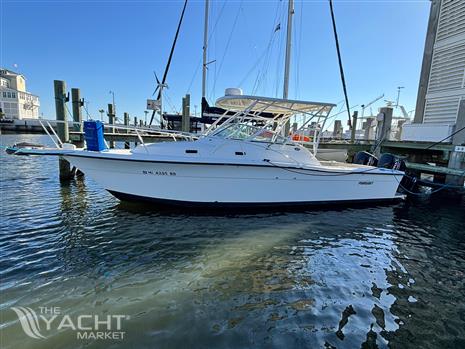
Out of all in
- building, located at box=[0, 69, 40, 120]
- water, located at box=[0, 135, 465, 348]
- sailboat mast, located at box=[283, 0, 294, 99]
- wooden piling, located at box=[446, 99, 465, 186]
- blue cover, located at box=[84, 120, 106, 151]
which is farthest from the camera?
building, located at box=[0, 69, 40, 120]

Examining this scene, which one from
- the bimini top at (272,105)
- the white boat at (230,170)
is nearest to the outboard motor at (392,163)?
the white boat at (230,170)

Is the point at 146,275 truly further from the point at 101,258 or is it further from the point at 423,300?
the point at 423,300

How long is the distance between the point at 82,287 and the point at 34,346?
972 mm

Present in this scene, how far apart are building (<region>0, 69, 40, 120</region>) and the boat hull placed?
241 feet

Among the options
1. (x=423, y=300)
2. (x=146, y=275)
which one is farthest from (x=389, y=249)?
(x=146, y=275)

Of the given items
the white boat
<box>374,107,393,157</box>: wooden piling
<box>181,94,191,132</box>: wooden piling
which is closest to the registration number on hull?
the white boat

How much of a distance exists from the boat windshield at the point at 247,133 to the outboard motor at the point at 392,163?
13.6 ft

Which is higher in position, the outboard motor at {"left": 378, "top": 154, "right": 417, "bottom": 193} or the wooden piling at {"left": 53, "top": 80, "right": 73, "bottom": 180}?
the wooden piling at {"left": 53, "top": 80, "right": 73, "bottom": 180}

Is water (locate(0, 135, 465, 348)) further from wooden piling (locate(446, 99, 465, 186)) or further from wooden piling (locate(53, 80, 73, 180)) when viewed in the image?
wooden piling (locate(446, 99, 465, 186))

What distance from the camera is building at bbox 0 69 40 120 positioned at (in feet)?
212

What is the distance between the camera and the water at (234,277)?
2833mm

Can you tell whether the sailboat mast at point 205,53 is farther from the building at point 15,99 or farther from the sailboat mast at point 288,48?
the building at point 15,99

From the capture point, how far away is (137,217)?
6.21 metres

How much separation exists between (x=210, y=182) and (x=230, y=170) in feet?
1.88
